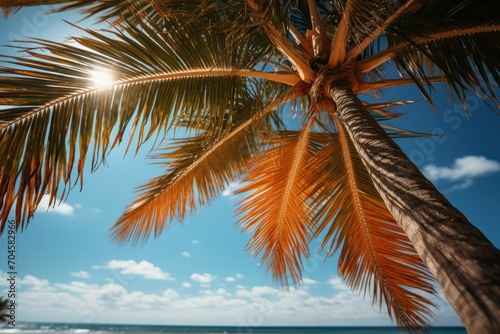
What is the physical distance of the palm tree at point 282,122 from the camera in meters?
1.74

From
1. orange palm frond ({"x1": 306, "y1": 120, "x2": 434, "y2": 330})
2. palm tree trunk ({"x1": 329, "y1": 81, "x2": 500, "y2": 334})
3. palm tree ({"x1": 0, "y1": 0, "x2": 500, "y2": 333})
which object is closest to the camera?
palm tree trunk ({"x1": 329, "y1": 81, "x2": 500, "y2": 334})

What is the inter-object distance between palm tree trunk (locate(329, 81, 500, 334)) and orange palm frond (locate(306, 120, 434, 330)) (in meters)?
2.10

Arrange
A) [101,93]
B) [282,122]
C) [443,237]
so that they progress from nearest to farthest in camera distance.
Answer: [443,237], [101,93], [282,122]

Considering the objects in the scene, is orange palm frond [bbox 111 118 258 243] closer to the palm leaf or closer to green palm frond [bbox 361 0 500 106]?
the palm leaf

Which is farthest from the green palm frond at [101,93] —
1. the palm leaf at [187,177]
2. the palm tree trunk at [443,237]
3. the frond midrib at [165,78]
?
the palm tree trunk at [443,237]

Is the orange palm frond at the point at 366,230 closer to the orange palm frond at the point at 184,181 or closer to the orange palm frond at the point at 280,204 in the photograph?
the orange palm frond at the point at 280,204

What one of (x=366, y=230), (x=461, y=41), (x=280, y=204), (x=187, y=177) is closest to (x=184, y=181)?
→ (x=187, y=177)

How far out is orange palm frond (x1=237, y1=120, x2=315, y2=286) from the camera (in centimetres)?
452

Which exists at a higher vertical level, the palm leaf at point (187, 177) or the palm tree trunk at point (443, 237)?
the palm leaf at point (187, 177)

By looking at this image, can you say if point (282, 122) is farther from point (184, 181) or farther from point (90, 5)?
point (90, 5)

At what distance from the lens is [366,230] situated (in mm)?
4289

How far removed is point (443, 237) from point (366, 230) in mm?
3162

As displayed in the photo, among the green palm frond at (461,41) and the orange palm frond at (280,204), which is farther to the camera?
the orange palm frond at (280,204)

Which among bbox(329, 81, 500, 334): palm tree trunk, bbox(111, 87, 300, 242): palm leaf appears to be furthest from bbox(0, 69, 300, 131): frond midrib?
bbox(329, 81, 500, 334): palm tree trunk
